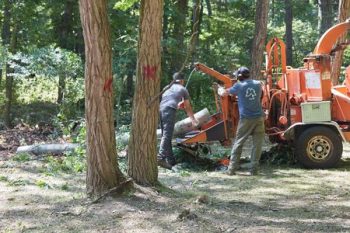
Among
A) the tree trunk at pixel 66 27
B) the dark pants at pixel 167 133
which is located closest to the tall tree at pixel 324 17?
the tree trunk at pixel 66 27

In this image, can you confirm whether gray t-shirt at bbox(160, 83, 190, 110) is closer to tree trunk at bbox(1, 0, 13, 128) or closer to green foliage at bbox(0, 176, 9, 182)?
green foliage at bbox(0, 176, 9, 182)

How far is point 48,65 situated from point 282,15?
2061 cm

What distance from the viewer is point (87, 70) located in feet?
21.5

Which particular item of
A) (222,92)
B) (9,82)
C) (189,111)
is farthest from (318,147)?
(9,82)

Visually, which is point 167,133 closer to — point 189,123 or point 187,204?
point 189,123

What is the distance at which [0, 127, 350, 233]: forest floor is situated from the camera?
232 inches

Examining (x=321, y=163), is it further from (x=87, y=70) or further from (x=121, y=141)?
(x=87, y=70)

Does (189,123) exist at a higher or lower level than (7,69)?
lower

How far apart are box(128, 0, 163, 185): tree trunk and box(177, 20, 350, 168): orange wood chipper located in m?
3.36

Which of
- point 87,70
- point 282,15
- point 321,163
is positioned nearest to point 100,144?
point 87,70

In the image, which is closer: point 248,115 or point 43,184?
point 43,184

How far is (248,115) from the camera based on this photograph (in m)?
9.60

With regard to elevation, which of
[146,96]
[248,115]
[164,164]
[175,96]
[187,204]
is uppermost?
[175,96]

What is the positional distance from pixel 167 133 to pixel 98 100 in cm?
391
